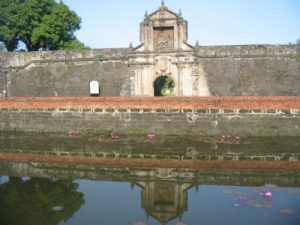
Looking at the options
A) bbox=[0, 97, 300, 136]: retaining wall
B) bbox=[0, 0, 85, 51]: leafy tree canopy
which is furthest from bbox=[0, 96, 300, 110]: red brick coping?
bbox=[0, 0, 85, 51]: leafy tree canopy

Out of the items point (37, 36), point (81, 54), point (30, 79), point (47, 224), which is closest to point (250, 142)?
point (47, 224)

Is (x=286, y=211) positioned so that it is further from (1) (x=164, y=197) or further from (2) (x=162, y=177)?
(2) (x=162, y=177)

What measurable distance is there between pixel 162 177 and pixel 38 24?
2146 centimetres

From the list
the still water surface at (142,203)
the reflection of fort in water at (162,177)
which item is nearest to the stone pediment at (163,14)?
the reflection of fort in water at (162,177)

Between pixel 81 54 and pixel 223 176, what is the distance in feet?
47.5

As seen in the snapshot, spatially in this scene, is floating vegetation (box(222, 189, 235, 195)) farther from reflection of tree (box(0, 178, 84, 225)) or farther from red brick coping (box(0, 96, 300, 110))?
red brick coping (box(0, 96, 300, 110))

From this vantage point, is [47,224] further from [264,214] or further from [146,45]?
[146,45]

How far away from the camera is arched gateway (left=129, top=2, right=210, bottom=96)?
1814 cm

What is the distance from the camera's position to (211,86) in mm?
18578

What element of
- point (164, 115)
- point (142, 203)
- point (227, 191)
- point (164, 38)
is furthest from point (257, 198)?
point (164, 38)

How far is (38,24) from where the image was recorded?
2559 centimetres

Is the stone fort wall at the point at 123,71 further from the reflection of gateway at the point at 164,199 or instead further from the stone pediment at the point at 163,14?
the reflection of gateway at the point at 164,199

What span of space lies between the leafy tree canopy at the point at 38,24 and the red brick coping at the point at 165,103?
12.8 m

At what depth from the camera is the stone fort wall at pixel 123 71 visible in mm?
18000
